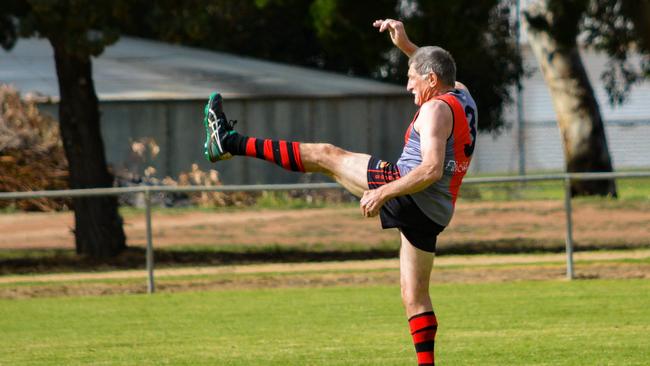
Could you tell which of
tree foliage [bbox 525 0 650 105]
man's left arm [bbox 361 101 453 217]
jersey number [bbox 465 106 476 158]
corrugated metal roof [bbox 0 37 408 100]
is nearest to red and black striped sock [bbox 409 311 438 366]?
man's left arm [bbox 361 101 453 217]

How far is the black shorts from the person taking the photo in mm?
8250

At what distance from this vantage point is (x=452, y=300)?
14594 mm

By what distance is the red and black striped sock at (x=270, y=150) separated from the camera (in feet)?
28.2

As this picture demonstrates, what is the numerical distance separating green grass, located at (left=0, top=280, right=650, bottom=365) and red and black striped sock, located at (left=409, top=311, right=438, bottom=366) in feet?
5.31

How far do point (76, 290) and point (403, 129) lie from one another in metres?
17.9

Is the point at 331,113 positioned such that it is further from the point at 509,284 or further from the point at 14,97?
the point at 509,284

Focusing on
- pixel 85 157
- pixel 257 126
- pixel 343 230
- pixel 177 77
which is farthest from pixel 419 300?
pixel 177 77

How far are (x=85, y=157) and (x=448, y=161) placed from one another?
13257 millimetres

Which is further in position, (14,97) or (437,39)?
(14,97)

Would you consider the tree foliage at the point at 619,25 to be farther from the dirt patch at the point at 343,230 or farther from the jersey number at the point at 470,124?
the jersey number at the point at 470,124

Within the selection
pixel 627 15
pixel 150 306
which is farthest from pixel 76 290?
pixel 627 15

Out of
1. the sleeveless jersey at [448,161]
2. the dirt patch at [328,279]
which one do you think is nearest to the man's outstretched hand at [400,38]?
the sleeveless jersey at [448,161]

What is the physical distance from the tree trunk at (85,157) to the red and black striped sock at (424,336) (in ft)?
41.2

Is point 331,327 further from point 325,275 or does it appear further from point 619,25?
point 619,25
